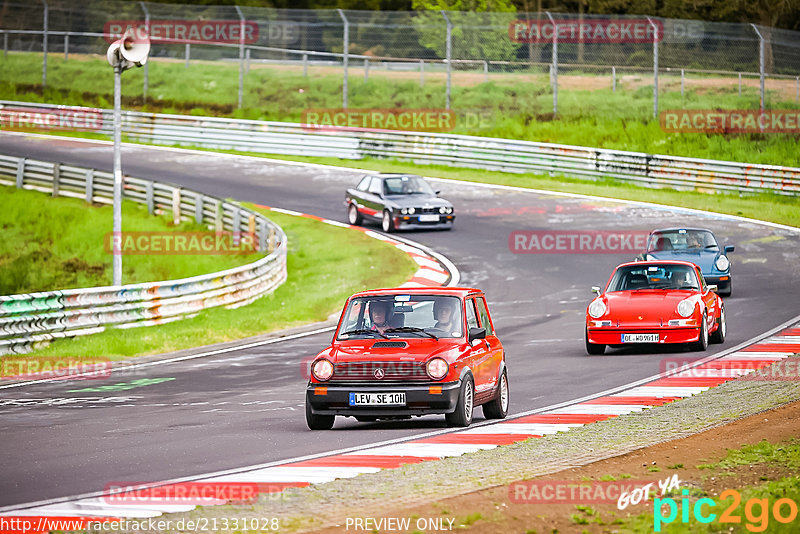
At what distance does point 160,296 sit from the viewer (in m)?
20.9

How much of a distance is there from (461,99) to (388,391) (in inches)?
1480

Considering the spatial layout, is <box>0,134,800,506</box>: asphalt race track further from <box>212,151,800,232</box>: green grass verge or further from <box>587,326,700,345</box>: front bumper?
<box>212,151,800,232</box>: green grass verge

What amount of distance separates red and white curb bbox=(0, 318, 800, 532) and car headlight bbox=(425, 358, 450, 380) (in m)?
0.55

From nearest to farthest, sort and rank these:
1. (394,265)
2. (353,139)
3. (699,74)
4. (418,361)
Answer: (418,361)
(394,265)
(353,139)
(699,74)

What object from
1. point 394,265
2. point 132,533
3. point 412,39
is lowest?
point 394,265

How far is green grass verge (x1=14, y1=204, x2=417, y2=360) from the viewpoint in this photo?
62.6 feet

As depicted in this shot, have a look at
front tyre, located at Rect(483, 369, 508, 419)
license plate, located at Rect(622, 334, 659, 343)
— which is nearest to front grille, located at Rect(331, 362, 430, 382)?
front tyre, located at Rect(483, 369, 508, 419)

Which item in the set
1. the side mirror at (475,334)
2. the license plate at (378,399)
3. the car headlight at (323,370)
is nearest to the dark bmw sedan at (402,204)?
the side mirror at (475,334)

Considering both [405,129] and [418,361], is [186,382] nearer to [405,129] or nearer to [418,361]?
[418,361]

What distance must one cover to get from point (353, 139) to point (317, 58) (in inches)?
328

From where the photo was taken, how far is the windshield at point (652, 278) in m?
17.5

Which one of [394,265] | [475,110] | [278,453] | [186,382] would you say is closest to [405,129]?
[475,110]

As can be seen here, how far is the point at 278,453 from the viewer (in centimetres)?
1019

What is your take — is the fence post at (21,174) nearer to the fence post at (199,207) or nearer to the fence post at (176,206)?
the fence post at (176,206)
